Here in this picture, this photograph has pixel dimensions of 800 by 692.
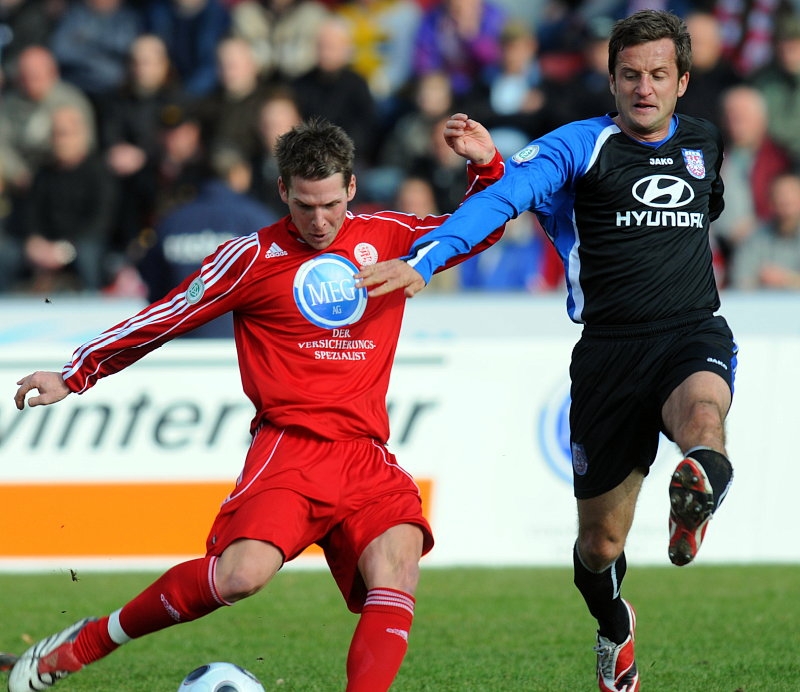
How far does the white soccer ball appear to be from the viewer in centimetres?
550

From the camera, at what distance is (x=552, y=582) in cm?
924

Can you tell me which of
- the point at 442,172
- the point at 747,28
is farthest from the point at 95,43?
the point at 747,28

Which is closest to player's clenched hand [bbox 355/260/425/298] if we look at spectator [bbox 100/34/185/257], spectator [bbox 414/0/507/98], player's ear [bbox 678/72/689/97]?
player's ear [bbox 678/72/689/97]

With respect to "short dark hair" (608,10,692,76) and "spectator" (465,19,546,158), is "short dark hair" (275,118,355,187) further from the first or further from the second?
"spectator" (465,19,546,158)

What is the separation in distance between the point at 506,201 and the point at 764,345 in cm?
498

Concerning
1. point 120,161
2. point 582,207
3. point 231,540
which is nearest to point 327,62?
point 120,161

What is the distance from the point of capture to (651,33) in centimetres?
588

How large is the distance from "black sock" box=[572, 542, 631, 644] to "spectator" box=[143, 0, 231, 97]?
31.1 ft

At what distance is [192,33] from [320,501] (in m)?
10.1

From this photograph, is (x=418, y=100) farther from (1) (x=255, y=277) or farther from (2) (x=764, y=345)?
(1) (x=255, y=277)

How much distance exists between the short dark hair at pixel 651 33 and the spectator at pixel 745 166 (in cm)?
665

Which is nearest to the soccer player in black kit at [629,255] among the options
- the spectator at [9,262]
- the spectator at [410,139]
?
the spectator at [410,139]

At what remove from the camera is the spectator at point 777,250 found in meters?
12.1

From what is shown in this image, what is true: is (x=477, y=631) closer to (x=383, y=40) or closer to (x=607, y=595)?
(x=607, y=595)
